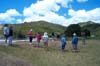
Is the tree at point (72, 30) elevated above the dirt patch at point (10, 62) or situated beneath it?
elevated above

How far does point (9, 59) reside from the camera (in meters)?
27.7

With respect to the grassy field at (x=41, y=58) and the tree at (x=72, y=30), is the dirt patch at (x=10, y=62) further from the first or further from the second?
the tree at (x=72, y=30)

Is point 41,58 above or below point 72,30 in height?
below

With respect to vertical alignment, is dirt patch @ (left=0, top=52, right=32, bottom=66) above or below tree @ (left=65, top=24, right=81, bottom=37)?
below

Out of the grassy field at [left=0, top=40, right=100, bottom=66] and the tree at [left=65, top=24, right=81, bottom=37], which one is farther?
the tree at [left=65, top=24, right=81, bottom=37]

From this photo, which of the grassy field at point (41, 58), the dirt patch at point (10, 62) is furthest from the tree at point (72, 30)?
the dirt patch at point (10, 62)

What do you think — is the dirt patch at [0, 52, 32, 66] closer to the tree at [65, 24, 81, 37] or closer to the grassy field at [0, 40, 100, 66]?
the grassy field at [0, 40, 100, 66]

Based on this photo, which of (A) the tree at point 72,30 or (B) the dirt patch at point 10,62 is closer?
(B) the dirt patch at point 10,62

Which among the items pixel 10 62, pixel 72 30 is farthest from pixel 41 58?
pixel 72 30

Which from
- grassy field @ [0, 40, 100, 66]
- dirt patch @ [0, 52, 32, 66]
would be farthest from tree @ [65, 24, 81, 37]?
dirt patch @ [0, 52, 32, 66]

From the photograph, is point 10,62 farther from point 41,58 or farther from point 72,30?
point 72,30

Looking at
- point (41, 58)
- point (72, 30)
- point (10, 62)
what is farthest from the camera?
point (72, 30)

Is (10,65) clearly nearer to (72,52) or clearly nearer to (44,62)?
(44,62)

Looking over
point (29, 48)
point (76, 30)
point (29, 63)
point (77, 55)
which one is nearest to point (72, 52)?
point (77, 55)
